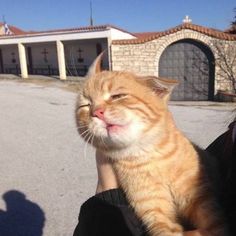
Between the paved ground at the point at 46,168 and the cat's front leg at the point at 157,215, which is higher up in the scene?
the cat's front leg at the point at 157,215

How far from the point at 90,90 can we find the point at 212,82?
1270cm

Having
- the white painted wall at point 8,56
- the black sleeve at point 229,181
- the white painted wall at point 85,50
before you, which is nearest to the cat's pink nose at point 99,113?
the black sleeve at point 229,181

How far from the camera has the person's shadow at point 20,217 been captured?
10.3ft

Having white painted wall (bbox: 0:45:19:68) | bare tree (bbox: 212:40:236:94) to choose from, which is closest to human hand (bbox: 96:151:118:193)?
bare tree (bbox: 212:40:236:94)

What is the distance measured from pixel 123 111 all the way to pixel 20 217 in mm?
2580

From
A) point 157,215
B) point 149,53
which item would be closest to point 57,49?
point 149,53

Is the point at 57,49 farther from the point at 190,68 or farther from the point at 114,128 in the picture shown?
the point at 114,128

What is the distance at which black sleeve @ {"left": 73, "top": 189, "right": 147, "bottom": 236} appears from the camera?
4.15ft

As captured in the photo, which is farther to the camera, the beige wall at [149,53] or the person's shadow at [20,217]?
the beige wall at [149,53]

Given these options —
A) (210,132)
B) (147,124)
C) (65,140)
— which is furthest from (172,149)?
(210,132)

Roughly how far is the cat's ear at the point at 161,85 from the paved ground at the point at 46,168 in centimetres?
65

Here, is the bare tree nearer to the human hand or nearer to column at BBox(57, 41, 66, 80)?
column at BBox(57, 41, 66, 80)

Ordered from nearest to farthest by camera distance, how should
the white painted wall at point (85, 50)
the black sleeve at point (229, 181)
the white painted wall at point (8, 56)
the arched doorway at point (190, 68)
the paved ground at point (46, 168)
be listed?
the black sleeve at point (229, 181) → the paved ground at point (46, 168) → the arched doorway at point (190, 68) → the white painted wall at point (85, 50) → the white painted wall at point (8, 56)

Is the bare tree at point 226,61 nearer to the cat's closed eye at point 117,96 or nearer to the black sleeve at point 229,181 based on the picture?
the black sleeve at point 229,181
